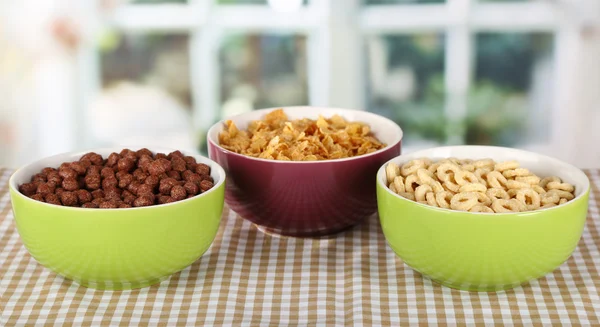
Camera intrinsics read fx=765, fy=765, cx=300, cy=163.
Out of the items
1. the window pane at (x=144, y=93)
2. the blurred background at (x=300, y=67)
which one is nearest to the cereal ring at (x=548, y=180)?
the blurred background at (x=300, y=67)

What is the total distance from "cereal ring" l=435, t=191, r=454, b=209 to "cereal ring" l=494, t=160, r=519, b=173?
0.13 meters

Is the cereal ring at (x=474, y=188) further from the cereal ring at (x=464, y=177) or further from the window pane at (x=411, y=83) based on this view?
the window pane at (x=411, y=83)

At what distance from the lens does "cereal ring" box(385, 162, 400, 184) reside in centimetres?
122

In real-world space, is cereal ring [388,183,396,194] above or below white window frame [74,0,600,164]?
below

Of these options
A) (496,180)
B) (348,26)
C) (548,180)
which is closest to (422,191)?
(496,180)

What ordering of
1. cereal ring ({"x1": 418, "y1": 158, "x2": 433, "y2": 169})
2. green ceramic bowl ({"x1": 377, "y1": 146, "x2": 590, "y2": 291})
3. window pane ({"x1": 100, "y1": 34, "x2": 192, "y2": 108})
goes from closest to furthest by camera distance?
green ceramic bowl ({"x1": 377, "y1": 146, "x2": 590, "y2": 291}) < cereal ring ({"x1": 418, "y1": 158, "x2": 433, "y2": 169}) < window pane ({"x1": 100, "y1": 34, "x2": 192, "y2": 108})

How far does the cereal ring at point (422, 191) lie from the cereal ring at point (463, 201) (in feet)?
A: 0.16

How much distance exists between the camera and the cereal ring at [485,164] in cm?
126

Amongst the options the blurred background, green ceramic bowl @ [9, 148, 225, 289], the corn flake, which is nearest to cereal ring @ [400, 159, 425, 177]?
the corn flake

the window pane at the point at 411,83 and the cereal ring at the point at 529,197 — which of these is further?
the window pane at the point at 411,83

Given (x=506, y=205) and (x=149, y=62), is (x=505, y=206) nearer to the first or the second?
(x=506, y=205)

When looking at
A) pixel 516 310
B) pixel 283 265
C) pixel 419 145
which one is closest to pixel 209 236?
pixel 283 265

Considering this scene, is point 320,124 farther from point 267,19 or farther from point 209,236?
point 267,19

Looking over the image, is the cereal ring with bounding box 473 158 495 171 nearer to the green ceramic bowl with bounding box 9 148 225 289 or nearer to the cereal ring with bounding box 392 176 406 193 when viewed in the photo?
the cereal ring with bounding box 392 176 406 193
